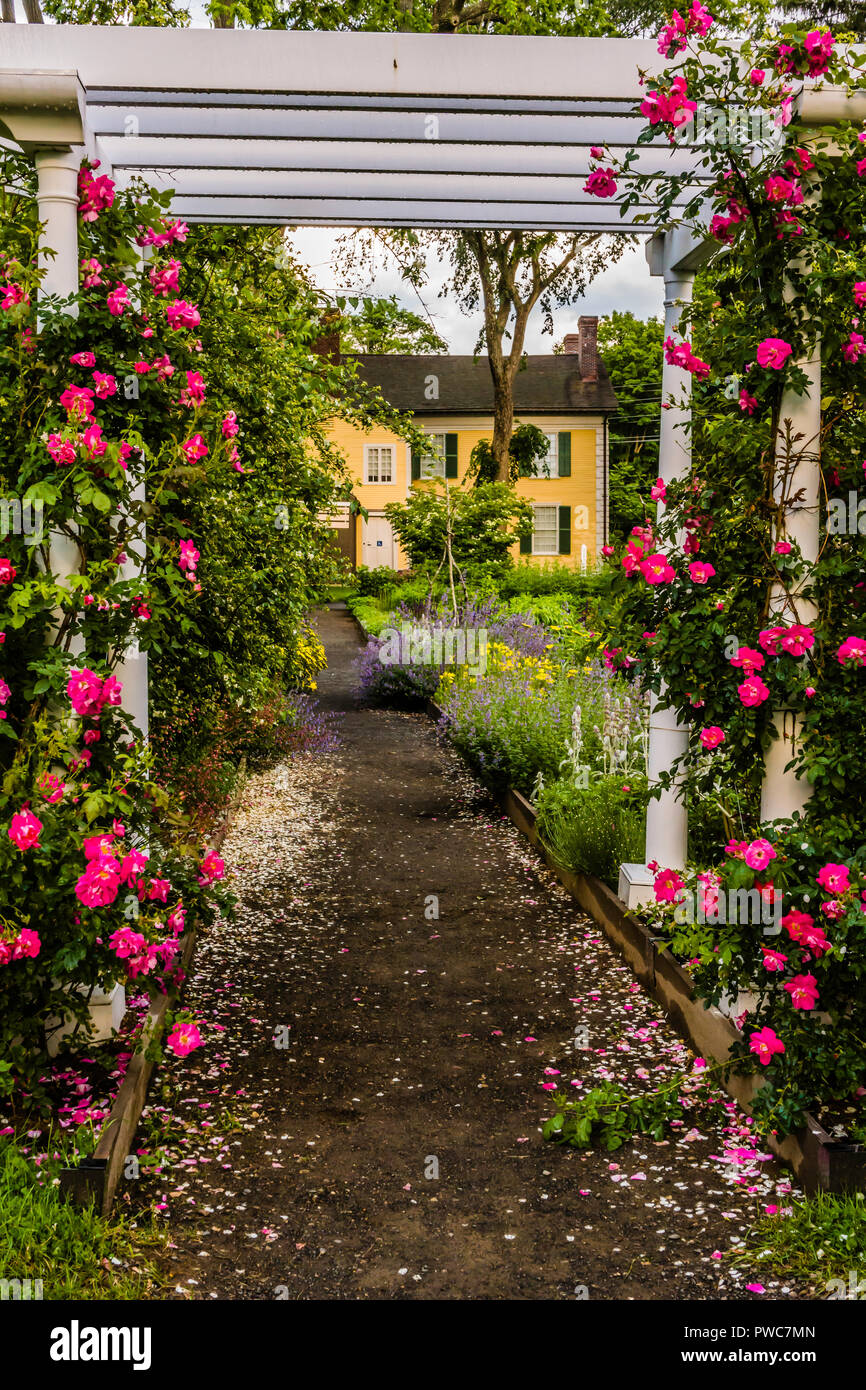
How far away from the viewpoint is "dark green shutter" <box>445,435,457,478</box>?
29938 millimetres

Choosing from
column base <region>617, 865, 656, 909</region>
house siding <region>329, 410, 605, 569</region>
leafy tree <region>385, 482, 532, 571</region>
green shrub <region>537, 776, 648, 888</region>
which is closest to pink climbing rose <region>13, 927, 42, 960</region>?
column base <region>617, 865, 656, 909</region>

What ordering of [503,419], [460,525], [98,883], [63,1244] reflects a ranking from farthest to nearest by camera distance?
[503,419] < [460,525] < [98,883] < [63,1244]

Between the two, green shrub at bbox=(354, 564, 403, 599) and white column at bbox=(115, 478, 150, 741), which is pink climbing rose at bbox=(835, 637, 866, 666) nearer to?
white column at bbox=(115, 478, 150, 741)

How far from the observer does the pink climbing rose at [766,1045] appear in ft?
10.5

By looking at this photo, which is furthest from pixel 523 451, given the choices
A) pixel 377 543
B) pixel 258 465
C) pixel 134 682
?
pixel 134 682

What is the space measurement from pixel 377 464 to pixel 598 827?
86.4 ft

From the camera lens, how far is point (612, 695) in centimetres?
812

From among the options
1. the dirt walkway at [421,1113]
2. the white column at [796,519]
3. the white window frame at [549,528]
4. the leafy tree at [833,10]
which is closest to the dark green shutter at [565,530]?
the white window frame at [549,528]

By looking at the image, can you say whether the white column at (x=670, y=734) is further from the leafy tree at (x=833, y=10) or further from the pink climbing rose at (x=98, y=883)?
the leafy tree at (x=833, y=10)

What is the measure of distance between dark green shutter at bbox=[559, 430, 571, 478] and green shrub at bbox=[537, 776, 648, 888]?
954 inches

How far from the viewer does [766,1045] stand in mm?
3215

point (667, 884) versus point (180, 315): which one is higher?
point (180, 315)

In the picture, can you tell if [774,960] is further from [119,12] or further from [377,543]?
Answer: [377,543]

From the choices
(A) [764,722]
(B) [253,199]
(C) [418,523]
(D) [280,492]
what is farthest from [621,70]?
(C) [418,523]
